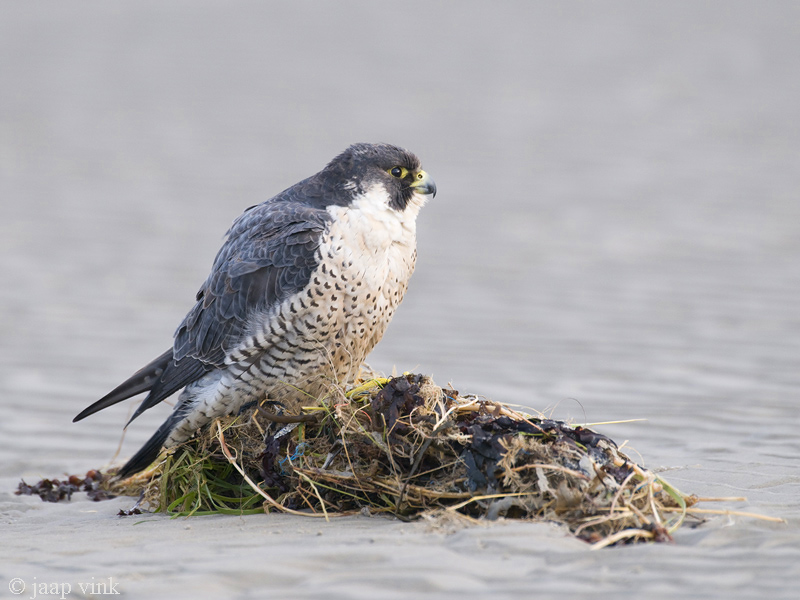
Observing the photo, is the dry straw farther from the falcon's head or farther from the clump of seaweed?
the falcon's head

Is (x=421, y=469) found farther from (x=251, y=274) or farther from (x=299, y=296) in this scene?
(x=251, y=274)

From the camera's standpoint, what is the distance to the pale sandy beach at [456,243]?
3.35 meters

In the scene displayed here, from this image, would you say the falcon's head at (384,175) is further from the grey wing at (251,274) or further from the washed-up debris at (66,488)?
the washed-up debris at (66,488)

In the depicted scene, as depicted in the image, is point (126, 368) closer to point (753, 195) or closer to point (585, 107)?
point (753, 195)

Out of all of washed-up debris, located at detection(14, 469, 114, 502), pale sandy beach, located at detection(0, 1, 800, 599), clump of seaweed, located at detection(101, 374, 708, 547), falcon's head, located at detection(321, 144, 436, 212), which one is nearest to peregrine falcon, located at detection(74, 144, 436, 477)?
falcon's head, located at detection(321, 144, 436, 212)

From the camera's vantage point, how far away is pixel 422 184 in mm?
5105

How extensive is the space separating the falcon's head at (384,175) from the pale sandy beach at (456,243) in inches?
57.0

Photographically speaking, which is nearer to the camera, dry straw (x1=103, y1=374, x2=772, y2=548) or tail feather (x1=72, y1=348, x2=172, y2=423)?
dry straw (x1=103, y1=374, x2=772, y2=548)

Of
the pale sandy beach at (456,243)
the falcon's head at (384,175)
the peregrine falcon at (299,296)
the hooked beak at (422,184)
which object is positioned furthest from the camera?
the hooked beak at (422,184)

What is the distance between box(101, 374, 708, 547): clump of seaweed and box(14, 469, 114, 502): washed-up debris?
69 cm

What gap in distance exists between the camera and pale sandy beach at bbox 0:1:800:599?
132 inches

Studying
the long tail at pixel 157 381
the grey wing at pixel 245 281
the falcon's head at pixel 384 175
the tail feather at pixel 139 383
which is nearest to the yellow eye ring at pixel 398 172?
the falcon's head at pixel 384 175

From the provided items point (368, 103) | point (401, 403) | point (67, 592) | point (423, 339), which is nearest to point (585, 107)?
point (368, 103)

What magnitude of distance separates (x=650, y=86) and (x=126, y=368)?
1200cm
